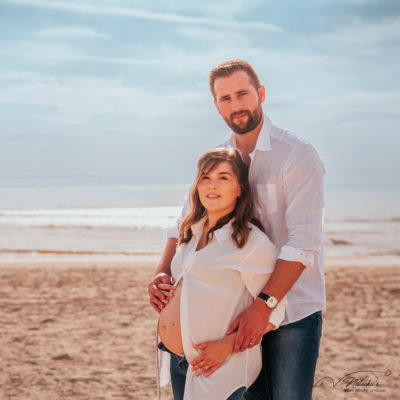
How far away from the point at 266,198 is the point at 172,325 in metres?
0.79

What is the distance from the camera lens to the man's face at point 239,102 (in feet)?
8.57

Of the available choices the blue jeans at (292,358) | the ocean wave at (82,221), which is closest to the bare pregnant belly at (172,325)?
the blue jeans at (292,358)

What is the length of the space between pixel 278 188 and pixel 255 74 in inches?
26.3

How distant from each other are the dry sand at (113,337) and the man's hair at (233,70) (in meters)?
3.21

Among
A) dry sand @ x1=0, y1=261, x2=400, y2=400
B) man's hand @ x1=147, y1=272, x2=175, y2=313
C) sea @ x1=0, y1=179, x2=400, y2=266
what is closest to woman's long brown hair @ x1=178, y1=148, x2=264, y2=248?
man's hand @ x1=147, y1=272, x2=175, y2=313

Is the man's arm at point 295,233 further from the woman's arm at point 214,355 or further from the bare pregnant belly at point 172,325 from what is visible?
the bare pregnant belly at point 172,325

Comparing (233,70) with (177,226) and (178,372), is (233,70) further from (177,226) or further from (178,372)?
(178,372)

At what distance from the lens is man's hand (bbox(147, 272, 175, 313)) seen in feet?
8.43

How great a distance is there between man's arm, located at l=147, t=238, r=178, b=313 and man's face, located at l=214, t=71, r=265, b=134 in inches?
30.8

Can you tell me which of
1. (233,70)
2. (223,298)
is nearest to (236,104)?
(233,70)

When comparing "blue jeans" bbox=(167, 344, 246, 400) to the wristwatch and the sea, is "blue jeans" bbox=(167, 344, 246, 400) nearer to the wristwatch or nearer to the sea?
the wristwatch

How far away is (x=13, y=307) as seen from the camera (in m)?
7.53

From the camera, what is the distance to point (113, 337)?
6.19 m

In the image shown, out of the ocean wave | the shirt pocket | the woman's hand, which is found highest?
the shirt pocket
